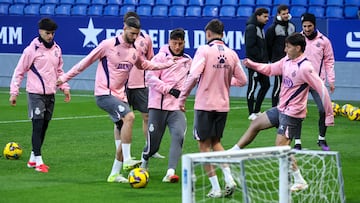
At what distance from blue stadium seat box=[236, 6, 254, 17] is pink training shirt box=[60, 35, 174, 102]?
13501 millimetres

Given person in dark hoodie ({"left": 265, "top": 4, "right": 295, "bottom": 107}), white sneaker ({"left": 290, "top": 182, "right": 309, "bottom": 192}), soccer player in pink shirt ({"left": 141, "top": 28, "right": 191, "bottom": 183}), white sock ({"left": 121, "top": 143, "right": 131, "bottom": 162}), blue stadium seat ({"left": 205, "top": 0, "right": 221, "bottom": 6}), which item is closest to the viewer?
white sneaker ({"left": 290, "top": 182, "right": 309, "bottom": 192})

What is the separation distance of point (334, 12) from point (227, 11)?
2.83 metres

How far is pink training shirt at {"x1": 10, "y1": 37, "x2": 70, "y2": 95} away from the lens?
1387cm

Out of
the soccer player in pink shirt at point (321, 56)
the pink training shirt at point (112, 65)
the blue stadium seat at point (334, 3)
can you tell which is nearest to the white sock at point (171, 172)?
the pink training shirt at point (112, 65)

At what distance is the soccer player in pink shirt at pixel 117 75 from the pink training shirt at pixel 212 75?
1.15 m

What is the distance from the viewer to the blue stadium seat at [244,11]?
86.8ft

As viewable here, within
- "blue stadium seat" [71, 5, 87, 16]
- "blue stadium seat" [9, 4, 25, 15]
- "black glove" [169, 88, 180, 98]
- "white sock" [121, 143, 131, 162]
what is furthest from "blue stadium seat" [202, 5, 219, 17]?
"black glove" [169, 88, 180, 98]

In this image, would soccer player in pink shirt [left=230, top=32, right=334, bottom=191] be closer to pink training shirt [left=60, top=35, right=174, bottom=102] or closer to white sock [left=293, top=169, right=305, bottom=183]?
white sock [left=293, top=169, right=305, bottom=183]

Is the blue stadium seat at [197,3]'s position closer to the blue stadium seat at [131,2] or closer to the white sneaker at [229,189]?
the blue stadium seat at [131,2]

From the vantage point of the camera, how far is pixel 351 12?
25.4 m

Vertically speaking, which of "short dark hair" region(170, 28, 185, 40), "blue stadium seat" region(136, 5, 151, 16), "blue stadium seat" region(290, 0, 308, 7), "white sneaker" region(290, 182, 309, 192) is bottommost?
"white sneaker" region(290, 182, 309, 192)

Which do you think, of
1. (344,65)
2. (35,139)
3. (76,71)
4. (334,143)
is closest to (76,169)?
(35,139)

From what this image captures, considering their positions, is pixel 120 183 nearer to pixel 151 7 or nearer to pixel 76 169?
pixel 76 169

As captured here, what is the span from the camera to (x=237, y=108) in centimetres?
2241
